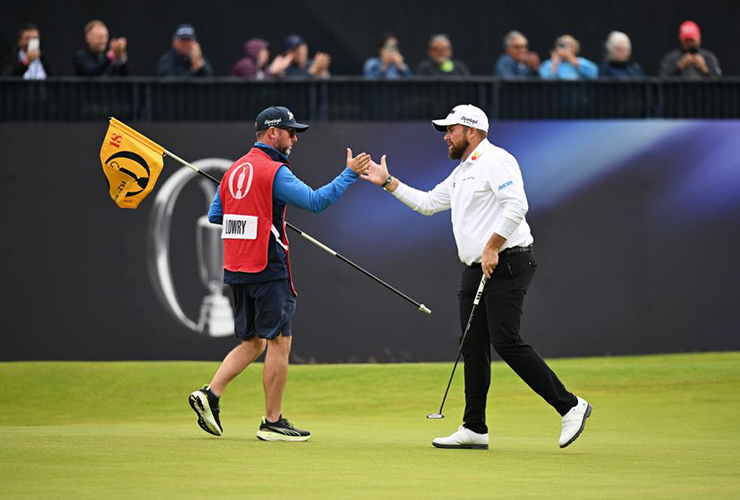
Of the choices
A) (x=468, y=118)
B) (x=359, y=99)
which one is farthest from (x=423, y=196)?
(x=359, y=99)

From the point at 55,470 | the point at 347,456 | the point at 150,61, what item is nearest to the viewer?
the point at 55,470

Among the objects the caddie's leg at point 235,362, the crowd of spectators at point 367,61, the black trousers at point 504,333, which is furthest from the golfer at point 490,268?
the crowd of spectators at point 367,61

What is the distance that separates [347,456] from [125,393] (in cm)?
584

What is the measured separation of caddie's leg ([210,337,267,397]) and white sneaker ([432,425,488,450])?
1.30 metres

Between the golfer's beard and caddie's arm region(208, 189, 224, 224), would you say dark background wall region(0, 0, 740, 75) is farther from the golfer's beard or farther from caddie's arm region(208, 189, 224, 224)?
the golfer's beard

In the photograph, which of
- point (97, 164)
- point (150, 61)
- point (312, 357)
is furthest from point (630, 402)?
point (150, 61)

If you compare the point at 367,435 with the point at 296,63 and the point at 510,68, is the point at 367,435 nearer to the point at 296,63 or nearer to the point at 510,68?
the point at 296,63

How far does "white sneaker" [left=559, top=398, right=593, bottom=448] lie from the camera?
8.67m

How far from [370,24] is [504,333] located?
9759mm

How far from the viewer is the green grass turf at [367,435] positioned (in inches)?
262

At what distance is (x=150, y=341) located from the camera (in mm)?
15297

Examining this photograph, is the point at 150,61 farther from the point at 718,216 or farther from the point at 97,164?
the point at 718,216

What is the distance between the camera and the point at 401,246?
1552 cm

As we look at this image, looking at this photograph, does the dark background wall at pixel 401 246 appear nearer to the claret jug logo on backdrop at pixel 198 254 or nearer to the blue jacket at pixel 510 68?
the claret jug logo on backdrop at pixel 198 254
